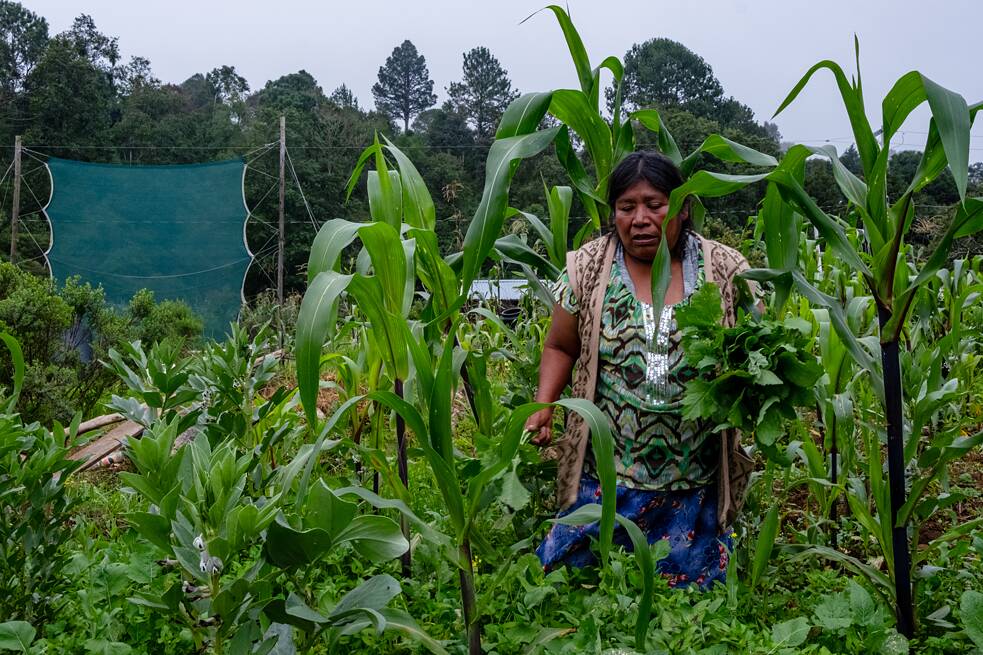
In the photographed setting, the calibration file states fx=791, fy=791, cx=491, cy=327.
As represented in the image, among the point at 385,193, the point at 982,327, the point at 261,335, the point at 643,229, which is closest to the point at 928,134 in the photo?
the point at 643,229

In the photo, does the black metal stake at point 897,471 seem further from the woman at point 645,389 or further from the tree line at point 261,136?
the tree line at point 261,136

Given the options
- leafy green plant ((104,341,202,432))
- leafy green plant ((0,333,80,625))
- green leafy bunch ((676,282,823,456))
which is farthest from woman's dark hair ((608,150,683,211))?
leafy green plant ((0,333,80,625))

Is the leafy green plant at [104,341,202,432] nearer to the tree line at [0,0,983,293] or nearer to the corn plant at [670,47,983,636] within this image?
the corn plant at [670,47,983,636]

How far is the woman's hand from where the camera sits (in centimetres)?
198

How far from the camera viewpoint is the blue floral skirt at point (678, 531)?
1.98 m

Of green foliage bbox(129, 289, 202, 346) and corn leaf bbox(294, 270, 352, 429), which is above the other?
corn leaf bbox(294, 270, 352, 429)

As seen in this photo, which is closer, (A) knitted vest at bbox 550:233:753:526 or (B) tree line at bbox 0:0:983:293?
(A) knitted vest at bbox 550:233:753:526

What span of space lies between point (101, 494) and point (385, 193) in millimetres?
1905

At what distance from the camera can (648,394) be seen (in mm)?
1940

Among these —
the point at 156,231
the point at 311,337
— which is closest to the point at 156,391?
the point at 311,337

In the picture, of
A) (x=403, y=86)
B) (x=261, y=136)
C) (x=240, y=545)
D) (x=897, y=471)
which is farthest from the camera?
(x=403, y=86)

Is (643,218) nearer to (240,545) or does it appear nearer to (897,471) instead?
(897,471)

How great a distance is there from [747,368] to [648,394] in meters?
0.37

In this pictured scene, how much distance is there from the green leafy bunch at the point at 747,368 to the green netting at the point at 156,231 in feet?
31.5
